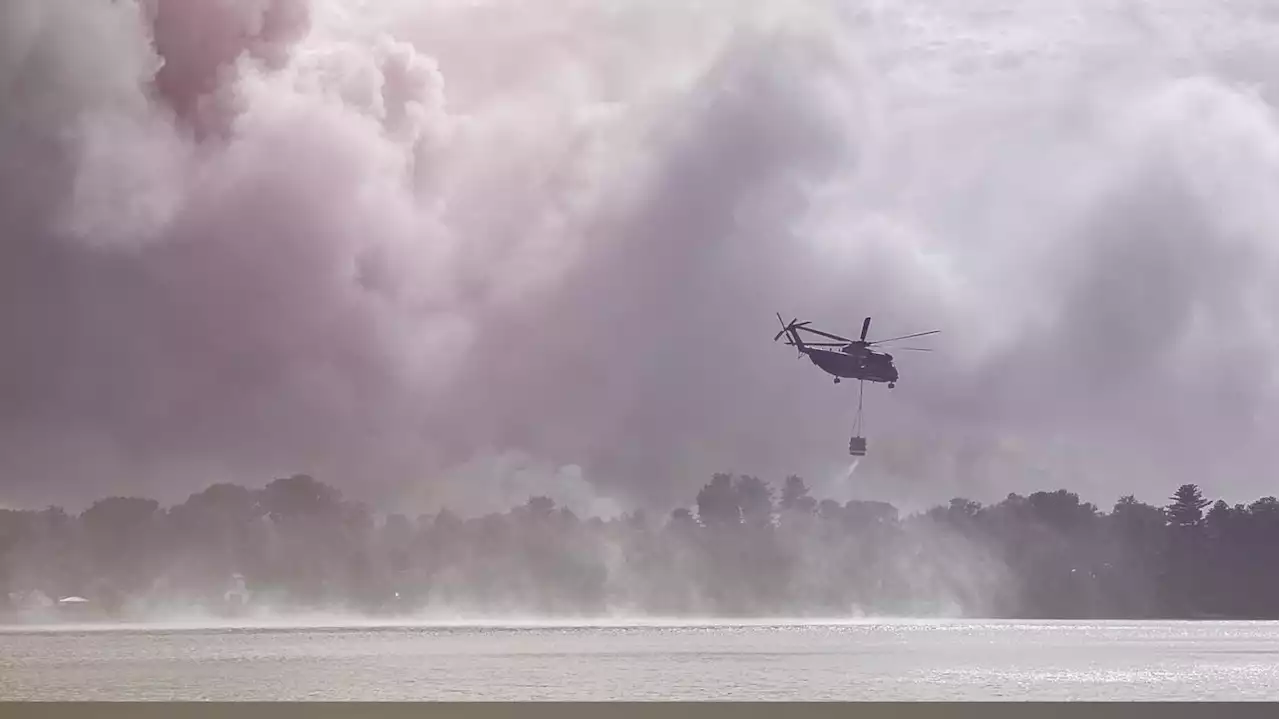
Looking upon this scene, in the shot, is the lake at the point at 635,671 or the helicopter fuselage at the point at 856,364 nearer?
the lake at the point at 635,671

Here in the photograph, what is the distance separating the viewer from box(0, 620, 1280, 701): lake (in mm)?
113625

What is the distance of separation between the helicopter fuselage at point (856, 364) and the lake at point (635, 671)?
93.1ft

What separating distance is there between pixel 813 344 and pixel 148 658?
73389 millimetres

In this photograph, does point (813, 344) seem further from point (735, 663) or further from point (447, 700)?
point (447, 700)

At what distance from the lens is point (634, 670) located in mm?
139250

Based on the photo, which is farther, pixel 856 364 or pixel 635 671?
pixel 856 364

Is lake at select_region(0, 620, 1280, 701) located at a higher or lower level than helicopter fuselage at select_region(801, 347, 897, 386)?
lower

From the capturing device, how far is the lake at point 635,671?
11362 cm

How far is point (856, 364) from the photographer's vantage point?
17375cm

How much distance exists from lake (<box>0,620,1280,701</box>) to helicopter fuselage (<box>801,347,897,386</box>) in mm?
28384

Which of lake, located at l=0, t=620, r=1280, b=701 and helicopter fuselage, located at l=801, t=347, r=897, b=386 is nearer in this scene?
lake, located at l=0, t=620, r=1280, b=701

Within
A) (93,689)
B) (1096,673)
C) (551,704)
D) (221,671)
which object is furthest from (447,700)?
(1096,673)

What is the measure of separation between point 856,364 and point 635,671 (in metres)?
49.5

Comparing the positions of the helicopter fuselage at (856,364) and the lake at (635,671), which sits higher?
the helicopter fuselage at (856,364)
